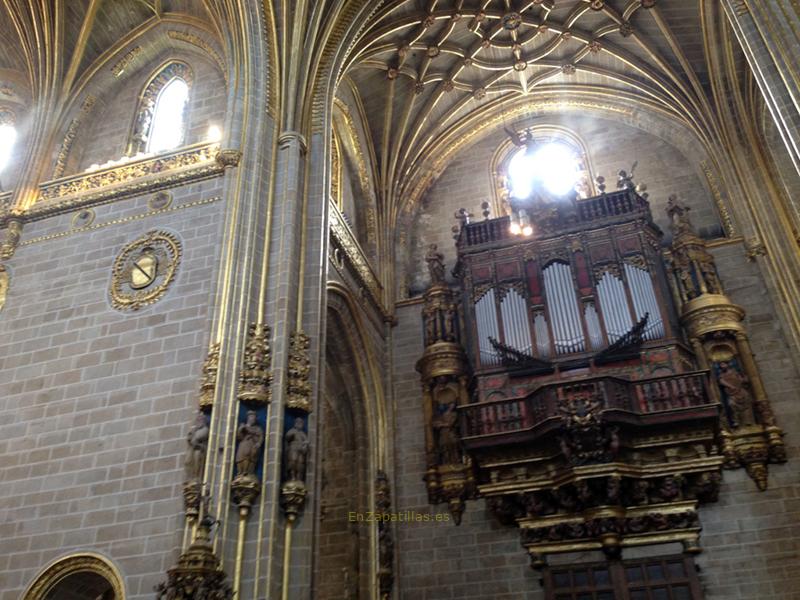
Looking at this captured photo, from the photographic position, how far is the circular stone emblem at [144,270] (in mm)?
12414

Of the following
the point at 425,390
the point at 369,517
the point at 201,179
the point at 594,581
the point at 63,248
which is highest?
the point at 201,179

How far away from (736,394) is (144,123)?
43.0 feet

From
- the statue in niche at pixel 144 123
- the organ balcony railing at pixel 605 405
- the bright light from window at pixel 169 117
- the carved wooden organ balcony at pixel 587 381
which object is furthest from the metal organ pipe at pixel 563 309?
the statue in niche at pixel 144 123

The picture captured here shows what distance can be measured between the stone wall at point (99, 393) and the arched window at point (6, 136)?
3737mm

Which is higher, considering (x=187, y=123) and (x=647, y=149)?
(x=647, y=149)

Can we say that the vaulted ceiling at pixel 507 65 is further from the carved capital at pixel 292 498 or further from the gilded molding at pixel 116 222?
the carved capital at pixel 292 498

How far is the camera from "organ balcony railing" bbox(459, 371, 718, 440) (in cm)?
1302

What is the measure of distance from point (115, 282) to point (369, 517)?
6541 mm

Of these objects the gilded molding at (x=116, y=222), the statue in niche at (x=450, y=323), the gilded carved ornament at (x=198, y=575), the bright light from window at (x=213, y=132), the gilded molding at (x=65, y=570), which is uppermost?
the bright light from window at (x=213, y=132)

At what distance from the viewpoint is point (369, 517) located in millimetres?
14891

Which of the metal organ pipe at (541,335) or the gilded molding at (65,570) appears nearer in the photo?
the gilded molding at (65,570)

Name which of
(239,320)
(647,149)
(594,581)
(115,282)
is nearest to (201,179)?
(115,282)

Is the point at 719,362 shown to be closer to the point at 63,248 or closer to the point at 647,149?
the point at 647,149

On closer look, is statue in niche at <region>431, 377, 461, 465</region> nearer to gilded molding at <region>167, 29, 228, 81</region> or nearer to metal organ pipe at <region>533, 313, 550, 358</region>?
metal organ pipe at <region>533, 313, 550, 358</region>
